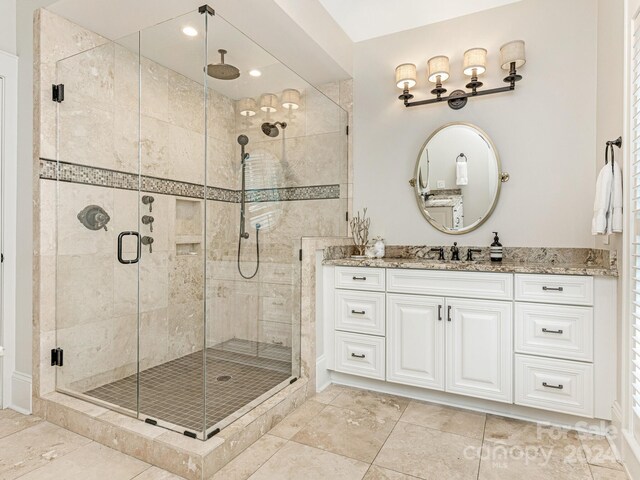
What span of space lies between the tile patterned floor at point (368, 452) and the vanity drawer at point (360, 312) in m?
0.56

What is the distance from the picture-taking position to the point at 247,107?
2.39 metres

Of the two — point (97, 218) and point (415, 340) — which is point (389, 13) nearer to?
point (415, 340)

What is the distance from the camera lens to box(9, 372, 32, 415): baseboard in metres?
2.29

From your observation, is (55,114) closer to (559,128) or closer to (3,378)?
(3,378)

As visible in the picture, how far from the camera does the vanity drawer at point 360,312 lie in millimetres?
2654

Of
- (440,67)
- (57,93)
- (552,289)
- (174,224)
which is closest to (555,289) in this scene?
(552,289)

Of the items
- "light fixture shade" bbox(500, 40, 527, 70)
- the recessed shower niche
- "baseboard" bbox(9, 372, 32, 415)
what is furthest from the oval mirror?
"baseboard" bbox(9, 372, 32, 415)

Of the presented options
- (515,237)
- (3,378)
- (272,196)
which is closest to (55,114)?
(272,196)

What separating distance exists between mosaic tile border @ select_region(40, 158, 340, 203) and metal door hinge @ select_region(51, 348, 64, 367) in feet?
3.43

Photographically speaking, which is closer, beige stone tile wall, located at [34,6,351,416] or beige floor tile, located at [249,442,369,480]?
beige floor tile, located at [249,442,369,480]

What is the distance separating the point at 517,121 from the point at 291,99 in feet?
5.47

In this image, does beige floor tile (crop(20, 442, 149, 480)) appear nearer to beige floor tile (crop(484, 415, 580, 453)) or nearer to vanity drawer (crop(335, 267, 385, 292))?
vanity drawer (crop(335, 267, 385, 292))

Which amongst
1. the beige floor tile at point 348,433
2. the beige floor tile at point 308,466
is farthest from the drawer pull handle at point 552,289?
the beige floor tile at point 308,466

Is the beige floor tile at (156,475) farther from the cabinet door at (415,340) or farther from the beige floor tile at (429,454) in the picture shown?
the cabinet door at (415,340)
